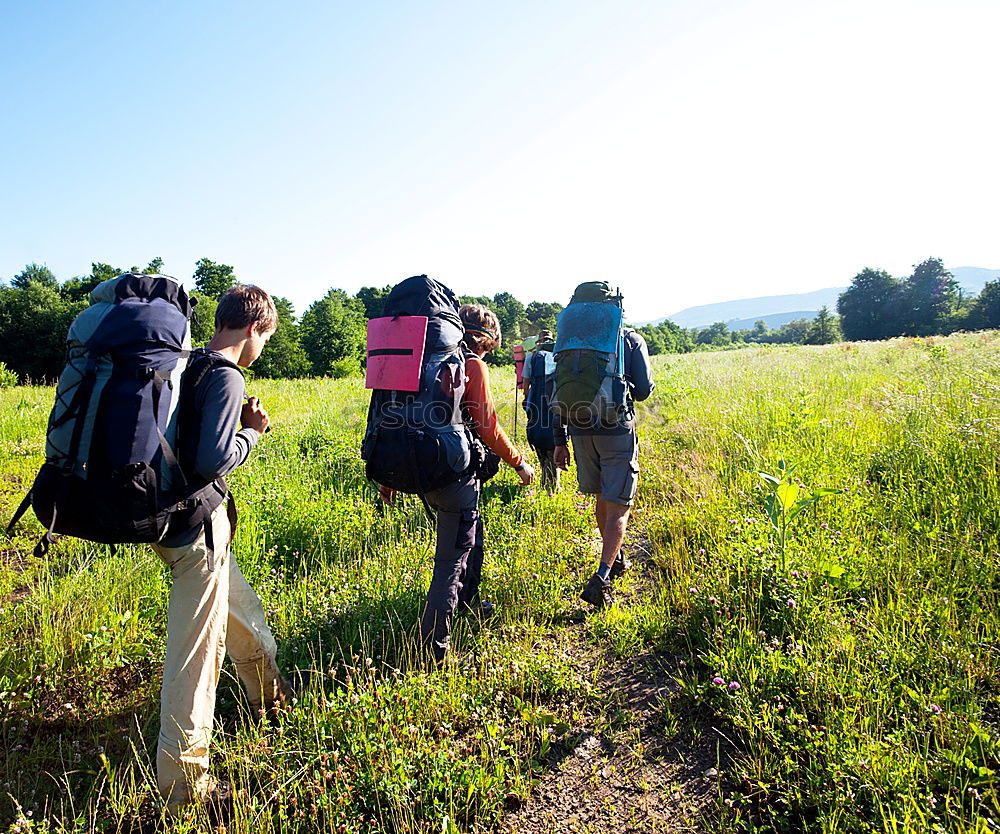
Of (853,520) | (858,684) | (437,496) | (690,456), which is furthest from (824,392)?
(437,496)

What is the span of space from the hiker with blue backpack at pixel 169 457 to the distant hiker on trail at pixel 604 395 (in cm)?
210

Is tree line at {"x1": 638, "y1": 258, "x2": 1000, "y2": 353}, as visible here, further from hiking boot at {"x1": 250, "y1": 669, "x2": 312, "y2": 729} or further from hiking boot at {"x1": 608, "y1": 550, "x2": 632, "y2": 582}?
hiking boot at {"x1": 250, "y1": 669, "x2": 312, "y2": 729}

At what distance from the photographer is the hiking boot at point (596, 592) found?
361 centimetres

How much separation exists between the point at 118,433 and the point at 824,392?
9.25m

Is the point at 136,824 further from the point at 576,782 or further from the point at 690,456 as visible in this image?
the point at 690,456

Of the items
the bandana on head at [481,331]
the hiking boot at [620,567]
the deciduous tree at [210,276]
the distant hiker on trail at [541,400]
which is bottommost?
the hiking boot at [620,567]

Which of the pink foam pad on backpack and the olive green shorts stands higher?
the pink foam pad on backpack

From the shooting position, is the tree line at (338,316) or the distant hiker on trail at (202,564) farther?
the tree line at (338,316)

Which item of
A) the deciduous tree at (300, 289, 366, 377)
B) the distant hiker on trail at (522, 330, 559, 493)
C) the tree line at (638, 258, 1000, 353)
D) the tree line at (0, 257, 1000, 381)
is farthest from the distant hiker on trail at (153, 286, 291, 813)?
the tree line at (638, 258, 1000, 353)

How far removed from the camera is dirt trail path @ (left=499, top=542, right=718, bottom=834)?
216 cm

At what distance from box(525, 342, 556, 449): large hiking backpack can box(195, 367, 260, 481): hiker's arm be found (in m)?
4.32

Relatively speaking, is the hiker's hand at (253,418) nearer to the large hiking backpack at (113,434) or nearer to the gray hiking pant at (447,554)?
the large hiking backpack at (113,434)

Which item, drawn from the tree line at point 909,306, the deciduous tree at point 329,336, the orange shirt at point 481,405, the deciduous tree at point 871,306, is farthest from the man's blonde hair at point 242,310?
the deciduous tree at point 871,306

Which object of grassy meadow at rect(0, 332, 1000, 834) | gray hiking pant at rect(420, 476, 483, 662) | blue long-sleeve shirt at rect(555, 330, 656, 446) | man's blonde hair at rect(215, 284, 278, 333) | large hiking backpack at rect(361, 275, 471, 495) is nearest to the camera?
grassy meadow at rect(0, 332, 1000, 834)
